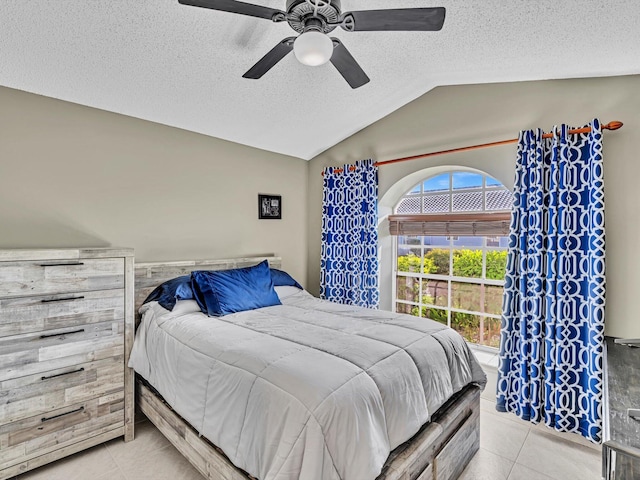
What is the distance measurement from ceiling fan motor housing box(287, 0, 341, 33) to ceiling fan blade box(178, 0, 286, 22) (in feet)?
0.19

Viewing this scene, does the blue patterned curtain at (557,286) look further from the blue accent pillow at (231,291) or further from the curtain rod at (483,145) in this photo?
the blue accent pillow at (231,291)

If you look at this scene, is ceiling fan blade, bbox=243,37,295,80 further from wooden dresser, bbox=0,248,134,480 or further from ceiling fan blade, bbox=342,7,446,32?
wooden dresser, bbox=0,248,134,480

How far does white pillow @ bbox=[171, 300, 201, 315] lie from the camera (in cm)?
243

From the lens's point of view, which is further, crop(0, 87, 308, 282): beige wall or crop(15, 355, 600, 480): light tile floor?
crop(0, 87, 308, 282): beige wall

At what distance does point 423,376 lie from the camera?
5.75 feet

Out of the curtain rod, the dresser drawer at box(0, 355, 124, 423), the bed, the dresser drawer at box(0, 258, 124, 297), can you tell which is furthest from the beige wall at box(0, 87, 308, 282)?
the curtain rod

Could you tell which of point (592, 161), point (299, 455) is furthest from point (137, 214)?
point (592, 161)

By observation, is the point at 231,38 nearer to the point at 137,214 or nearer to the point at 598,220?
the point at 137,214

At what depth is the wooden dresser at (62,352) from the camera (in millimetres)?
1869

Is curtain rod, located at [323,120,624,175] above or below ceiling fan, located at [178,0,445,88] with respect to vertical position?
below

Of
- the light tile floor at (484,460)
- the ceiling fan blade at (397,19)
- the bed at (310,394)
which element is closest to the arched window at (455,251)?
the light tile floor at (484,460)

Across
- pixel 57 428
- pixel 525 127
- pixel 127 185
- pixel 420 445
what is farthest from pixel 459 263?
pixel 57 428

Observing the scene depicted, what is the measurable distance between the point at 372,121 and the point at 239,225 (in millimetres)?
1746

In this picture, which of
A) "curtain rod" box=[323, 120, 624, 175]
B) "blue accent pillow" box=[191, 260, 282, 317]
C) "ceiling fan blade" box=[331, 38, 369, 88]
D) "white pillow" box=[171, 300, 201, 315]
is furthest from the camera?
"blue accent pillow" box=[191, 260, 282, 317]
